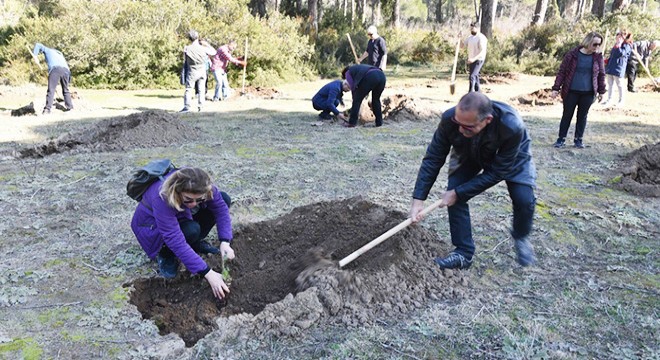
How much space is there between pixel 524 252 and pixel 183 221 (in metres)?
2.46

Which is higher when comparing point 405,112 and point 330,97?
point 330,97

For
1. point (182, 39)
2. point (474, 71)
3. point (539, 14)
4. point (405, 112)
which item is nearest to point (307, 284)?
point (405, 112)

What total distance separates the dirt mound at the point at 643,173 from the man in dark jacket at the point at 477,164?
254 cm

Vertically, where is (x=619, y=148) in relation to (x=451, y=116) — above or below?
below

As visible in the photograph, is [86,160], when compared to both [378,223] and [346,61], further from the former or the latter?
[346,61]

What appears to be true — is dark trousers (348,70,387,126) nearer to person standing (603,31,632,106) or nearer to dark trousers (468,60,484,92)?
dark trousers (468,60,484,92)

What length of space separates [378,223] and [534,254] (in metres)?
1.26

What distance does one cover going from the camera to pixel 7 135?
26.6 ft

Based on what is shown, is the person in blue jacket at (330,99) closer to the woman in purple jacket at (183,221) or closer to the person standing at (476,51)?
the person standing at (476,51)

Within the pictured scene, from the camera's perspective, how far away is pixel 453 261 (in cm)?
349

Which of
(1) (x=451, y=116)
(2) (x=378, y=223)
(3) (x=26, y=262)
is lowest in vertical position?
(3) (x=26, y=262)

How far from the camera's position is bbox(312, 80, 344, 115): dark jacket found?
9.09 m

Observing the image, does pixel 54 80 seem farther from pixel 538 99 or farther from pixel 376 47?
pixel 538 99

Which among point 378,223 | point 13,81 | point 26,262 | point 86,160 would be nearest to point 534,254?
point 378,223
